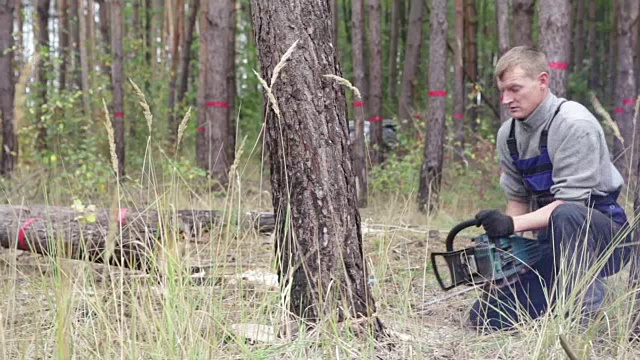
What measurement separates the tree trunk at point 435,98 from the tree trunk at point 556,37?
1.92m

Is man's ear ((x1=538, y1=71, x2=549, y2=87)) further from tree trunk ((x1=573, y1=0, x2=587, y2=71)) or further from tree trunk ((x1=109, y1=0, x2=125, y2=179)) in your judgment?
tree trunk ((x1=573, y1=0, x2=587, y2=71))

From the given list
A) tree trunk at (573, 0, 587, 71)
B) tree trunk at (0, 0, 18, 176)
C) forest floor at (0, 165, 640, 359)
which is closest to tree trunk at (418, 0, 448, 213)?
tree trunk at (0, 0, 18, 176)

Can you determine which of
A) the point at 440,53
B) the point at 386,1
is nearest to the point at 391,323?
the point at 440,53

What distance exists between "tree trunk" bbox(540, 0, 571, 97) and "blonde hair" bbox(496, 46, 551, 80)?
2.54m

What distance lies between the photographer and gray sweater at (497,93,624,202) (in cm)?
315

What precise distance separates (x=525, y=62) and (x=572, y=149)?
0.46 m

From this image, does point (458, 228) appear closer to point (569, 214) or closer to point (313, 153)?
point (569, 214)

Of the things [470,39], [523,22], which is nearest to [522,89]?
[523,22]

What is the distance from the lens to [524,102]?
336 cm

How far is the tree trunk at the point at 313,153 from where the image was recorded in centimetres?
256

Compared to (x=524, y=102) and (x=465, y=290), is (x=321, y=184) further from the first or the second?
(x=465, y=290)

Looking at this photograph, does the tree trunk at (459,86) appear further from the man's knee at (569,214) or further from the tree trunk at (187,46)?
the man's knee at (569,214)

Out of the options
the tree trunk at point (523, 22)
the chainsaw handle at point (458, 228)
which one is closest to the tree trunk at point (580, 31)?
the tree trunk at point (523, 22)

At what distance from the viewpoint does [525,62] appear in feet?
10.9
